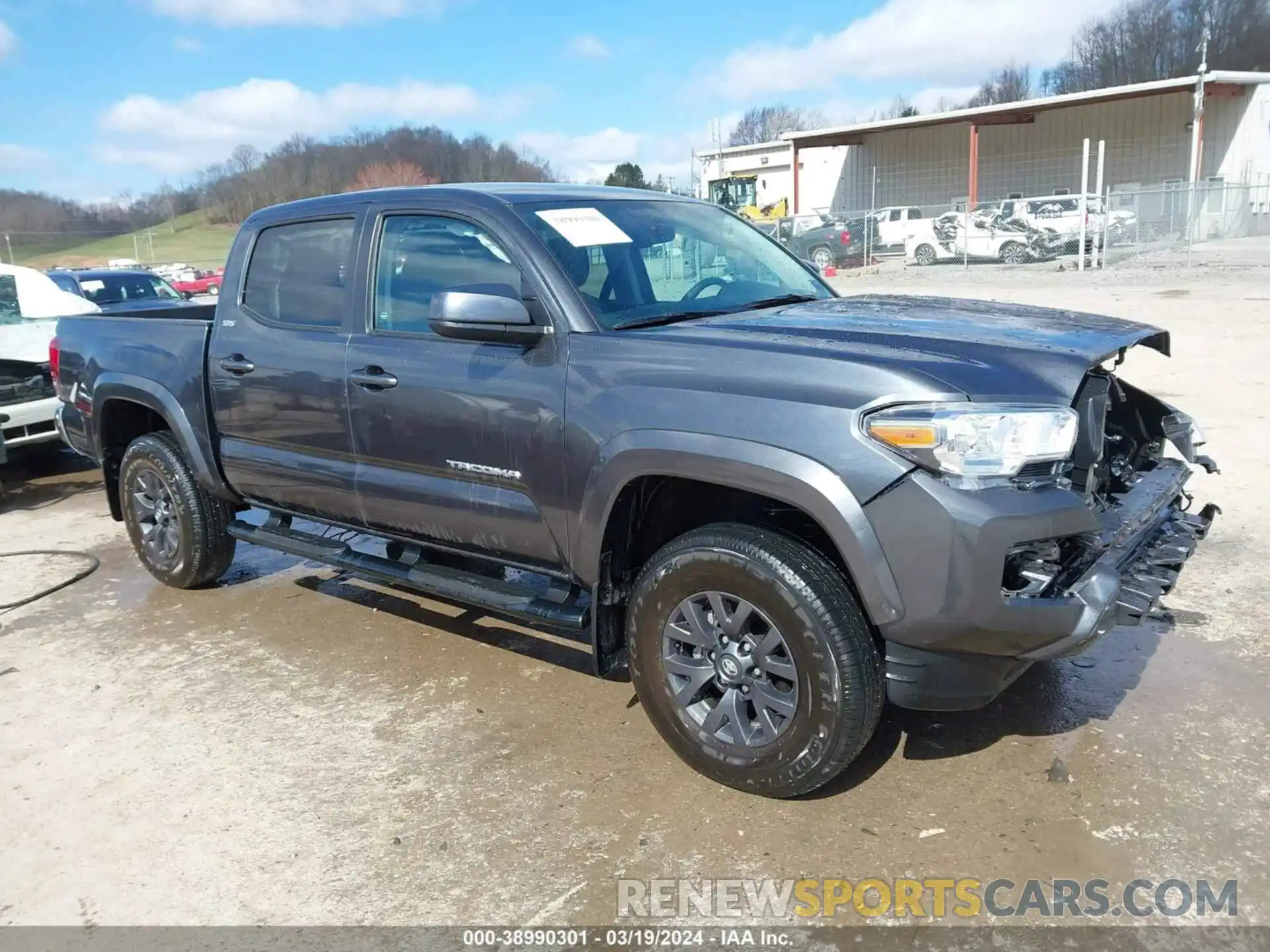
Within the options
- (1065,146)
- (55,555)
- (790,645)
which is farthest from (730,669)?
(1065,146)

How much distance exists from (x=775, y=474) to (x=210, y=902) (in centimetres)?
204

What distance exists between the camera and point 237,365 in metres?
4.68

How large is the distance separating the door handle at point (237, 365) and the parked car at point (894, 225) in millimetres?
28864

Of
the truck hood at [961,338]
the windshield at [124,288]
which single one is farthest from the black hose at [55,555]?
the windshield at [124,288]

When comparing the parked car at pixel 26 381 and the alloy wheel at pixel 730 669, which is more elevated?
the parked car at pixel 26 381

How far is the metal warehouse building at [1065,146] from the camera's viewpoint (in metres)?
35.5

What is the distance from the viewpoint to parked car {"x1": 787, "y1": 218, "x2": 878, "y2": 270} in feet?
104

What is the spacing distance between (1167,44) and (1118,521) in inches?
3498

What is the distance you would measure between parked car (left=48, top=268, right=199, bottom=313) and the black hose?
6.76 meters

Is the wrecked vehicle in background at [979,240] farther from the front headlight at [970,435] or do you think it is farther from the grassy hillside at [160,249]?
the grassy hillside at [160,249]

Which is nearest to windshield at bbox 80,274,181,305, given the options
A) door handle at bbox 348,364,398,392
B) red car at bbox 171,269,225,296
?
door handle at bbox 348,364,398,392

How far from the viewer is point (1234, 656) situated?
164 inches

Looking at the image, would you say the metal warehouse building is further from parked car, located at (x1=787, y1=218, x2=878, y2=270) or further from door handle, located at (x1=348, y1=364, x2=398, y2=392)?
door handle, located at (x1=348, y1=364, x2=398, y2=392)

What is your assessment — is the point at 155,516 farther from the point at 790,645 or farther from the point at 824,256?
the point at 824,256
